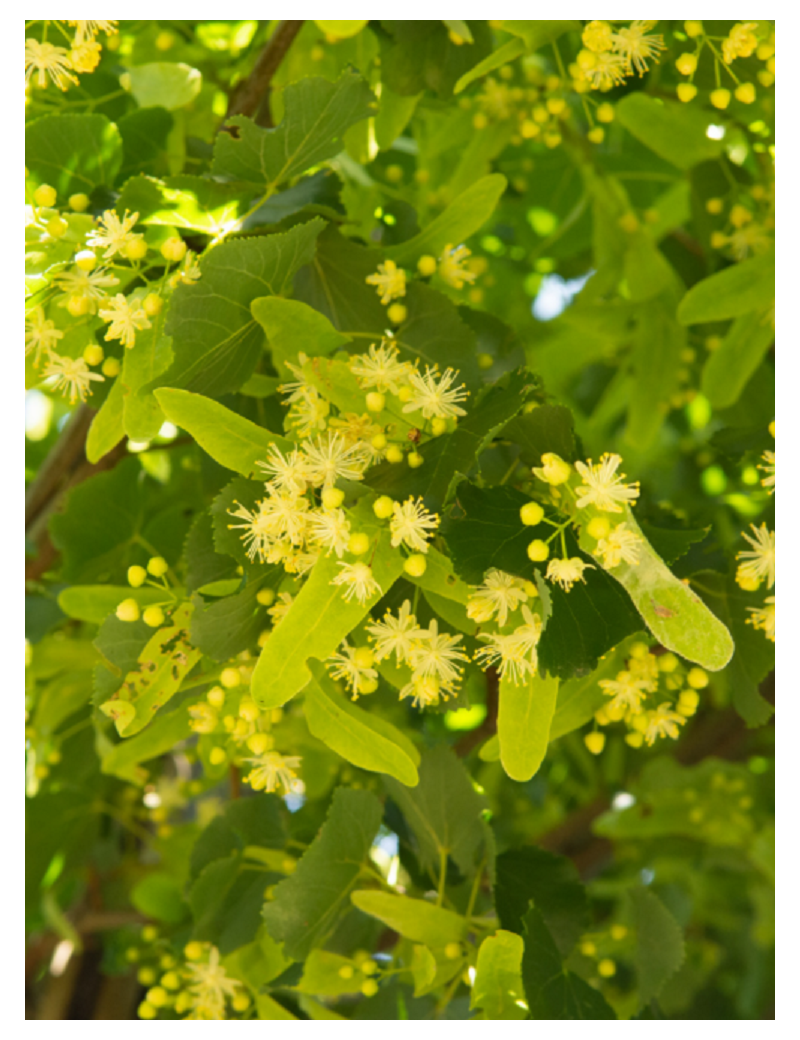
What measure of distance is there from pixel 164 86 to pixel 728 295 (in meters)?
0.60

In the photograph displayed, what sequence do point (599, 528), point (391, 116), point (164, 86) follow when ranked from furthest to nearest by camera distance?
point (391, 116)
point (164, 86)
point (599, 528)

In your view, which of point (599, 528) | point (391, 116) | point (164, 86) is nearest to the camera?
point (599, 528)

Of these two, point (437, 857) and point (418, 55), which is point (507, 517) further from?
point (418, 55)

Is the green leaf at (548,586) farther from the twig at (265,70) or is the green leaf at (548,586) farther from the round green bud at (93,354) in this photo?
the twig at (265,70)

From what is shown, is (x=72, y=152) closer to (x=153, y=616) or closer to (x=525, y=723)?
(x=153, y=616)

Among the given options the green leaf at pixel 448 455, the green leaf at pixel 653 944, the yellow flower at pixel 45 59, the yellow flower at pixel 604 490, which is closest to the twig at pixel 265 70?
the yellow flower at pixel 45 59

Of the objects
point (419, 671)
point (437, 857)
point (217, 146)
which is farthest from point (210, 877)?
point (217, 146)

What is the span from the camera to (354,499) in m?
0.64

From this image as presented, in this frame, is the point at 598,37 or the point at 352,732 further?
the point at 598,37

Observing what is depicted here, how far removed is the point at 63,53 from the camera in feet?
2.73

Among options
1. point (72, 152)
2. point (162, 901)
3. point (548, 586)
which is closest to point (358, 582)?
point (548, 586)

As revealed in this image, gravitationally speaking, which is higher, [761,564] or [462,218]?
[462,218]

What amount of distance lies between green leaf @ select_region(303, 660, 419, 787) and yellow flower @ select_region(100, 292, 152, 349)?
28 centimetres
